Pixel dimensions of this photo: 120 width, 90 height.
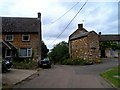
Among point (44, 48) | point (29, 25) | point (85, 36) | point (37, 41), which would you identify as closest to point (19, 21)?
point (29, 25)

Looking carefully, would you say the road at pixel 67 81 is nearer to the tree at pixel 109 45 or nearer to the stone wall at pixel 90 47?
the stone wall at pixel 90 47

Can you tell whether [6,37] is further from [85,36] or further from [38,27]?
[85,36]

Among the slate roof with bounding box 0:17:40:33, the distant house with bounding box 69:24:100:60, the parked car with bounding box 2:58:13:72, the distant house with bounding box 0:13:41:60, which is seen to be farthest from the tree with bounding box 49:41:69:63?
the parked car with bounding box 2:58:13:72

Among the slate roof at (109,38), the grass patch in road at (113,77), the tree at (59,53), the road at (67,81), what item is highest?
the slate roof at (109,38)

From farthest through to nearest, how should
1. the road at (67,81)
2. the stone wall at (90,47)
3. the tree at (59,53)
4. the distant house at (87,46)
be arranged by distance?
the tree at (59,53) → the distant house at (87,46) → the stone wall at (90,47) → the road at (67,81)

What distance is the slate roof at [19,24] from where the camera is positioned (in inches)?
Answer: 1939

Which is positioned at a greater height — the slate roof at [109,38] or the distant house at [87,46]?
the slate roof at [109,38]

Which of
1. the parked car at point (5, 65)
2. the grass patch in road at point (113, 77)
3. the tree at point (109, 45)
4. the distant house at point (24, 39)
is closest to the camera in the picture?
the grass patch in road at point (113, 77)

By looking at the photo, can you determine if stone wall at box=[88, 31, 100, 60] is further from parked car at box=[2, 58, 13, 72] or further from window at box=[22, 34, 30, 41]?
parked car at box=[2, 58, 13, 72]

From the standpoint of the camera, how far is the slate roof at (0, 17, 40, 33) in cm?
4925

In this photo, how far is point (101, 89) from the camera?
53.8 ft

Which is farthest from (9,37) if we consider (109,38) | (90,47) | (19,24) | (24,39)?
(109,38)

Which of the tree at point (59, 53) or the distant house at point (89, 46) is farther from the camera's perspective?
the tree at point (59, 53)

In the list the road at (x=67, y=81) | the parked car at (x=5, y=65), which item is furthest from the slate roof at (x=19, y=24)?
the road at (x=67, y=81)
